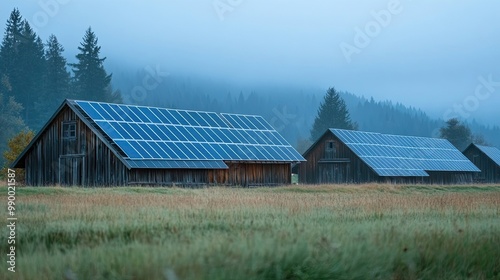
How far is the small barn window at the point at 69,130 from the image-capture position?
46.5 m

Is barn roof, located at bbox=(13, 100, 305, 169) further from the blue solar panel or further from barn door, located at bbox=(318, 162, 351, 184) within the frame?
barn door, located at bbox=(318, 162, 351, 184)

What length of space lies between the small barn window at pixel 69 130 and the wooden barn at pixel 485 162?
5240 centimetres

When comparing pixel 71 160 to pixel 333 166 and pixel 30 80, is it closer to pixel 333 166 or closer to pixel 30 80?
pixel 333 166

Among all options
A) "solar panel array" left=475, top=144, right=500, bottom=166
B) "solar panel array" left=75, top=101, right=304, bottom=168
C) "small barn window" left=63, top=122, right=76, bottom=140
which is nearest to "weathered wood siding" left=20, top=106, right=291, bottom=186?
"small barn window" left=63, top=122, right=76, bottom=140

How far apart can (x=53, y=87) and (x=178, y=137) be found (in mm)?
65040

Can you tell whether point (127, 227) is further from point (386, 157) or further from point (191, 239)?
point (386, 157)

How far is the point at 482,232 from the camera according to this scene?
13.9 meters

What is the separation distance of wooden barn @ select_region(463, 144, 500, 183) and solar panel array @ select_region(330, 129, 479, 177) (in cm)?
536

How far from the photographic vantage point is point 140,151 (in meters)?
43.3

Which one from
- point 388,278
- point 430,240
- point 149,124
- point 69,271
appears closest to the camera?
point 69,271

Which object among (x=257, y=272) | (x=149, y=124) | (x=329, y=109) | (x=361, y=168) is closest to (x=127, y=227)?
(x=257, y=272)

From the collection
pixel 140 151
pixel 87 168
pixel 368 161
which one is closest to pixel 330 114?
pixel 368 161

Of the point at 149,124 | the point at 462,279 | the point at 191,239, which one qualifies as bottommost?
the point at 462,279

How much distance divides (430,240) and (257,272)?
4261mm
